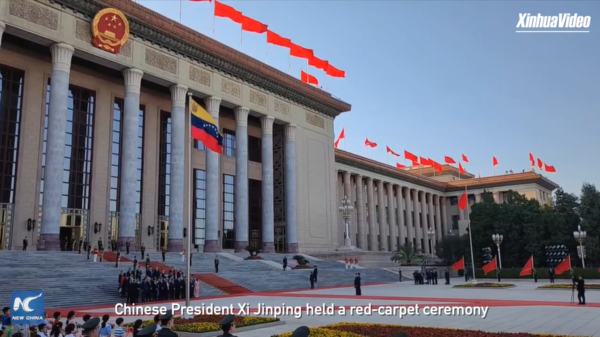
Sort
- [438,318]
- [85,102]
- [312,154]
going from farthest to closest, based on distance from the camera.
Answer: [312,154], [85,102], [438,318]

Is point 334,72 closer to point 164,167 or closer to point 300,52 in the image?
point 300,52

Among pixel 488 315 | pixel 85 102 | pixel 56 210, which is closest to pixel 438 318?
pixel 488 315

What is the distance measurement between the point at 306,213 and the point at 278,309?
92.4 feet

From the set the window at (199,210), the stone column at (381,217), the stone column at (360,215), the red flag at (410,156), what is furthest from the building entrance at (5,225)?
the red flag at (410,156)

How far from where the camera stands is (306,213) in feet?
146

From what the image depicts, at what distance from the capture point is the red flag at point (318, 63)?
4341 cm

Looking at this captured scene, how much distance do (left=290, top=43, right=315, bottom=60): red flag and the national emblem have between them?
14.8 metres

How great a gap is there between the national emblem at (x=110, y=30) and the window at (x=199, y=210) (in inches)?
506

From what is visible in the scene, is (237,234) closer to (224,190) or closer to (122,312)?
(224,190)

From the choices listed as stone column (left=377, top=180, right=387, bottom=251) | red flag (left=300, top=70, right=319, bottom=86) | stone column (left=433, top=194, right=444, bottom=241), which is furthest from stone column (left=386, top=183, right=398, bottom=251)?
red flag (left=300, top=70, right=319, bottom=86)

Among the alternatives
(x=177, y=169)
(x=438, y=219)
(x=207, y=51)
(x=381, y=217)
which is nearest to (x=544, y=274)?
(x=381, y=217)

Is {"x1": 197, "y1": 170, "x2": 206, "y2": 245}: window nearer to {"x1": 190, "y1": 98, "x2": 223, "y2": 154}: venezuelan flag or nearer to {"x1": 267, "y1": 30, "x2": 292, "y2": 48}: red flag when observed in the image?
{"x1": 267, "y1": 30, "x2": 292, "y2": 48}: red flag

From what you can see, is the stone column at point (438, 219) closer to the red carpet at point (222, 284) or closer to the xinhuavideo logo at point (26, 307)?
the red carpet at point (222, 284)

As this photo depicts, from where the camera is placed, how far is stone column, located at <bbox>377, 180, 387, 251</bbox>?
6347 centimetres
